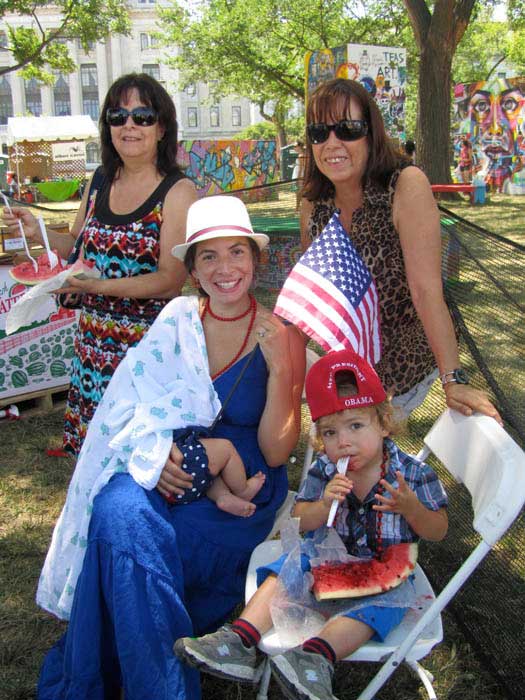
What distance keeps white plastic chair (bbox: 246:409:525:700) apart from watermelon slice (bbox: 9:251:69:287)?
1587 mm

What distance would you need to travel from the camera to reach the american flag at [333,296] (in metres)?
2.37

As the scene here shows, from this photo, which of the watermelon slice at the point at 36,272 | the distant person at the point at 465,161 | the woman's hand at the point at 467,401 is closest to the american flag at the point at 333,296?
the woman's hand at the point at 467,401

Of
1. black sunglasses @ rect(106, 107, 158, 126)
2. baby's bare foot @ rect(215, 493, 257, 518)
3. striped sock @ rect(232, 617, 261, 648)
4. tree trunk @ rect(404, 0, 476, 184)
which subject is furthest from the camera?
tree trunk @ rect(404, 0, 476, 184)

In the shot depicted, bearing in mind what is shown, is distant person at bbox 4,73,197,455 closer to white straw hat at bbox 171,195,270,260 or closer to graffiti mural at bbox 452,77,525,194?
white straw hat at bbox 171,195,270,260

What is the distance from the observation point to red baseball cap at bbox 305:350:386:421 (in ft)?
6.85

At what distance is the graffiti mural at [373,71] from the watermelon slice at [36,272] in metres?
9.45

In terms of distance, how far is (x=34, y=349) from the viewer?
16.7 ft

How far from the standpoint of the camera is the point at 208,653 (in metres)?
1.91

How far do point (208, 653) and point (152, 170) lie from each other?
1.99 metres

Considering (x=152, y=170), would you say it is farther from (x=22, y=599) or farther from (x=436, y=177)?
(x=436, y=177)

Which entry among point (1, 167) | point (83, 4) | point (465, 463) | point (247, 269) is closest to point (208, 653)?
point (465, 463)

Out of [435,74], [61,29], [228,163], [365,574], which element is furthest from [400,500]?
[61,29]

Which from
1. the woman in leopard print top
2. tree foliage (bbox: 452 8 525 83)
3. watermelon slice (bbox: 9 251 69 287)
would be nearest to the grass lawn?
the woman in leopard print top

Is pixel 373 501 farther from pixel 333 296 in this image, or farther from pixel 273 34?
pixel 273 34
